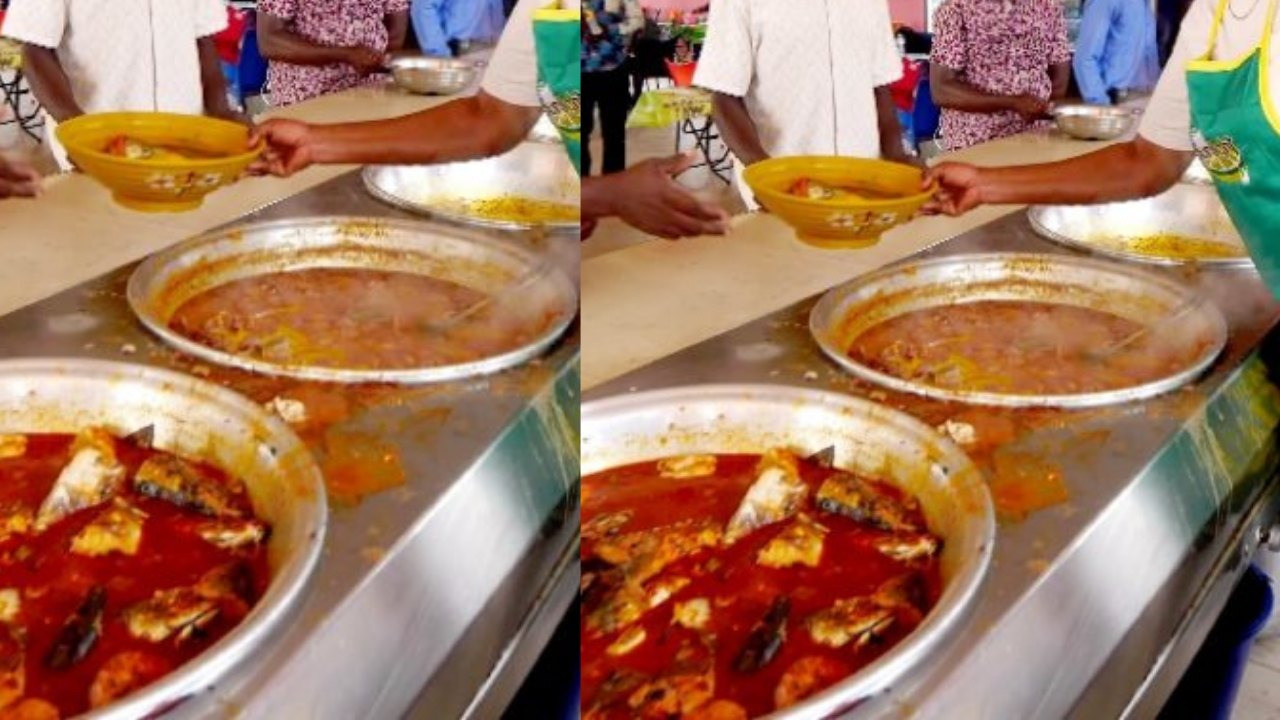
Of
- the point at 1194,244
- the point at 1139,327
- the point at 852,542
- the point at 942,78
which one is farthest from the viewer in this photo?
the point at 1194,244

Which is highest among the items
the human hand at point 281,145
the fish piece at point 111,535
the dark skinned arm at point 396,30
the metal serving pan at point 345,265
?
the dark skinned arm at point 396,30

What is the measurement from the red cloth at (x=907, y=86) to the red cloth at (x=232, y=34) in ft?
2.02

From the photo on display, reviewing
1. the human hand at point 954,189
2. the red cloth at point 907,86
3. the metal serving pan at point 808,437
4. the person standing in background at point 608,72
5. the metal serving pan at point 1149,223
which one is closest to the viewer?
the person standing in background at point 608,72

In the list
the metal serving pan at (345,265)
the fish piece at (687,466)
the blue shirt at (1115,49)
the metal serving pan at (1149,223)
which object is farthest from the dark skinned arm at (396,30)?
the metal serving pan at (1149,223)

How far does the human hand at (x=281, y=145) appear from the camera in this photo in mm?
1114

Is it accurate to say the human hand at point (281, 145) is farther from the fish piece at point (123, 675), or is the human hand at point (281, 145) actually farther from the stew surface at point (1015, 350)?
the stew surface at point (1015, 350)

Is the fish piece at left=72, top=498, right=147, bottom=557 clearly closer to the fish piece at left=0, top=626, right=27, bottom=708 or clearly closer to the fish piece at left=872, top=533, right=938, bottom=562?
the fish piece at left=0, top=626, right=27, bottom=708

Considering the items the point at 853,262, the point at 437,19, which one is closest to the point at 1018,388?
the point at 853,262

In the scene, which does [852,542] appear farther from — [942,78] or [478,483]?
[942,78]

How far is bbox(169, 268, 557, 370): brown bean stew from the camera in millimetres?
1231

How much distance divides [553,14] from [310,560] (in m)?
0.43

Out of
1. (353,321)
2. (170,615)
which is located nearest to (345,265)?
(353,321)

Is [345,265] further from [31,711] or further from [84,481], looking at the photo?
[31,711]

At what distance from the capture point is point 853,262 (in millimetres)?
1437
